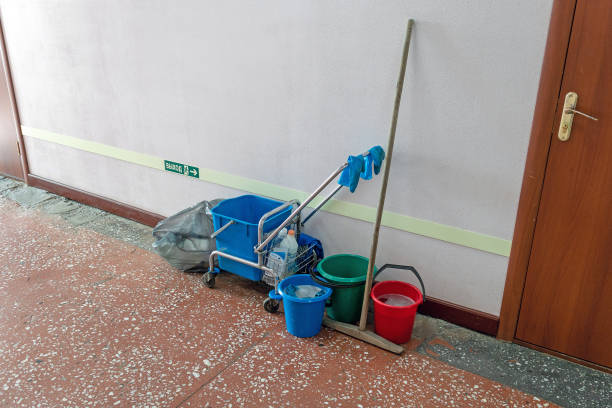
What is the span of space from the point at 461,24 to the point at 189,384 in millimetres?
1898

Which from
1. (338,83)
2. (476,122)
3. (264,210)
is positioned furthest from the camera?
(264,210)

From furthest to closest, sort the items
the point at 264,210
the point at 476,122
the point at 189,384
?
1. the point at 264,210
2. the point at 476,122
3. the point at 189,384

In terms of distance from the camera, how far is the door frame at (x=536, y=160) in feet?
6.24

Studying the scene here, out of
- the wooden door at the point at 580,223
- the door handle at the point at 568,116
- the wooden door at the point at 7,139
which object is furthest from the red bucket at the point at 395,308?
the wooden door at the point at 7,139

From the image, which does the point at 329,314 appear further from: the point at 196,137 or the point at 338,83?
the point at 196,137

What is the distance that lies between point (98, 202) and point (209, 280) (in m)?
1.58

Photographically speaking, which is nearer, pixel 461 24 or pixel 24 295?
pixel 461 24

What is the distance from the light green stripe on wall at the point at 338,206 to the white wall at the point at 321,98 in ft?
0.12

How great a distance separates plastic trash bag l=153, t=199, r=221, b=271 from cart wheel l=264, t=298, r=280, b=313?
22.3 inches

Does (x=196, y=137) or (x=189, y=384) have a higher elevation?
(x=196, y=137)

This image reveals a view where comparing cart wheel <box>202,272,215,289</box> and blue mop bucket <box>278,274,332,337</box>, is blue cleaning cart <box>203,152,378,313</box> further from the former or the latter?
blue mop bucket <box>278,274,332,337</box>

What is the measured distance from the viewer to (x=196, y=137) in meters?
3.11

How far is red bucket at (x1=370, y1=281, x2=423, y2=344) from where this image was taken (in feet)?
7.30

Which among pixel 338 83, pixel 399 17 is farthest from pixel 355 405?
pixel 399 17
